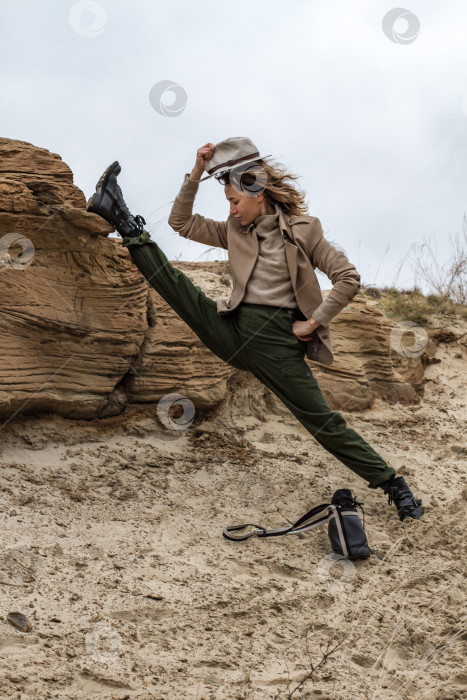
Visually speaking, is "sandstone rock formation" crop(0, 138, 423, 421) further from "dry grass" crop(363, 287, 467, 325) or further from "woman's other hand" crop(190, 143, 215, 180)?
"dry grass" crop(363, 287, 467, 325)

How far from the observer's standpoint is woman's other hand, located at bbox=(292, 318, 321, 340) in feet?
12.0

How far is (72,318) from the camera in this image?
4.23 meters

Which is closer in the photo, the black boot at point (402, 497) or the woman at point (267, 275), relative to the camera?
the woman at point (267, 275)

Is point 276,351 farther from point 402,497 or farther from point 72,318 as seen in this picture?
point 72,318

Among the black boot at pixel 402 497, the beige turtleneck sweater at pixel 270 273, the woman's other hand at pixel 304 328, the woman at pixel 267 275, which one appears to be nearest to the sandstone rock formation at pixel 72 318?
the woman at pixel 267 275

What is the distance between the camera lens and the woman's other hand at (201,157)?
373cm

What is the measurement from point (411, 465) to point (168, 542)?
215cm

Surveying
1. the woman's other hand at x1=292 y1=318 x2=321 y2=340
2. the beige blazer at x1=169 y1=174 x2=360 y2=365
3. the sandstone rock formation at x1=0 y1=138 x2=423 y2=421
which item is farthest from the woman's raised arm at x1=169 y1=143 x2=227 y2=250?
the woman's other hand at x1=292 y1=318 x2=321 y2=340

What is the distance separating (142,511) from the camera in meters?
3.75

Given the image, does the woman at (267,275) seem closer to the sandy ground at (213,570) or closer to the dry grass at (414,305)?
the sandy ground at (213,570)

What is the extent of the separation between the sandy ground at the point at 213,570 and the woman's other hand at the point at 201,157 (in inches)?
68.6

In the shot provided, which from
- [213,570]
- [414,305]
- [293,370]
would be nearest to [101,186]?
[293,370]

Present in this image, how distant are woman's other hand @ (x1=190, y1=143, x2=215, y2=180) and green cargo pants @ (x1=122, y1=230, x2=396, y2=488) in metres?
0.46

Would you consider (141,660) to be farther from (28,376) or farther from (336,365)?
(336,365)
